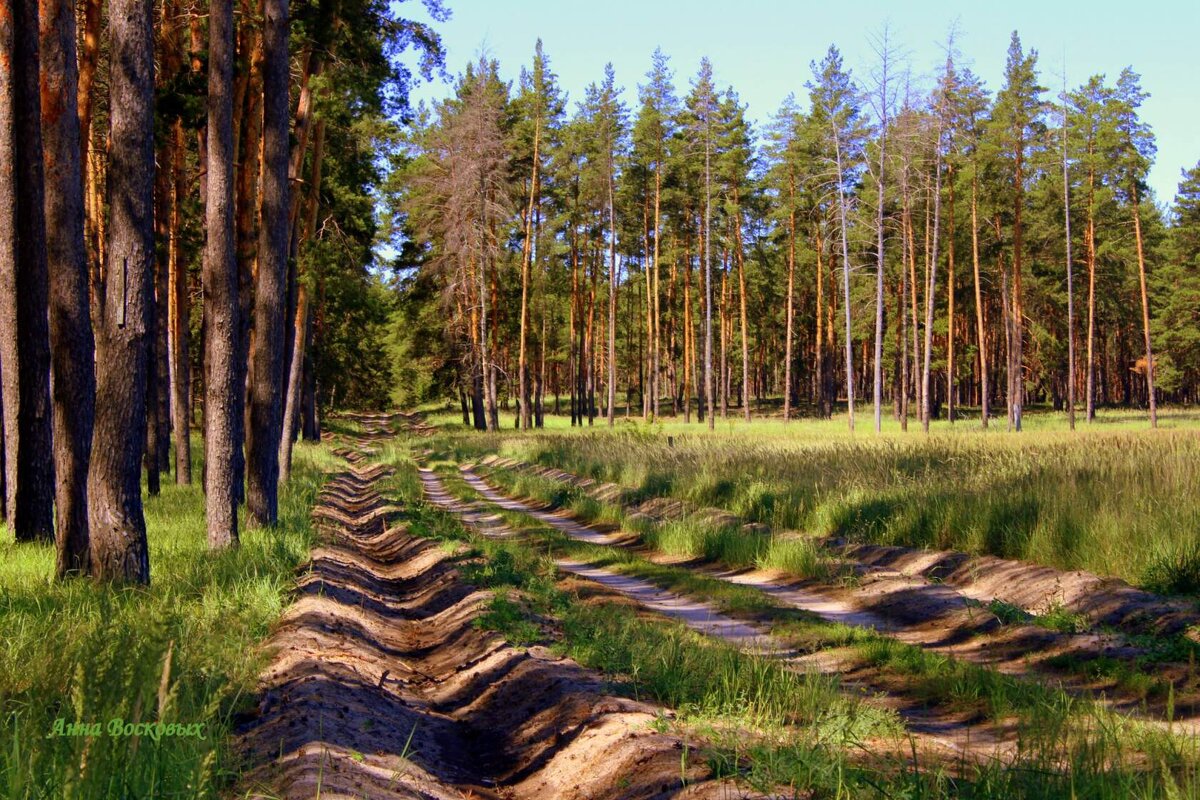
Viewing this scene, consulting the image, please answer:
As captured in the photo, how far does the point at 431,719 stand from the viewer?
6.84 meters

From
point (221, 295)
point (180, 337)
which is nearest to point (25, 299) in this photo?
point (221, 295)

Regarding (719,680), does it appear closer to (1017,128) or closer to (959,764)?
(959,764)

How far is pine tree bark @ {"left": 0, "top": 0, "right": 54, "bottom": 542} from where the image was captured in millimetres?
11914

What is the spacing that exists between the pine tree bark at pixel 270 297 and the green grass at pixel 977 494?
335 inches

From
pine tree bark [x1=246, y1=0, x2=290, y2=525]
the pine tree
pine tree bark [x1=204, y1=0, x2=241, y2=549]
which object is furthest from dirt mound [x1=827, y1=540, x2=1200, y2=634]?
the pine tree

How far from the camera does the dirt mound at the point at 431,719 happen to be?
4826mm

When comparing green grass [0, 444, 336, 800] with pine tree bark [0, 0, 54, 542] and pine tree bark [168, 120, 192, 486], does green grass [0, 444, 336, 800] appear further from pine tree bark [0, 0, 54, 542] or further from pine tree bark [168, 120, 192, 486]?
pine tree bark [168, 120, 192, 486]

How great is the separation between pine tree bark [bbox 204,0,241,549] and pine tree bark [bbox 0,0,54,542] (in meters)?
1.94

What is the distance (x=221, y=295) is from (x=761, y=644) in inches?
326

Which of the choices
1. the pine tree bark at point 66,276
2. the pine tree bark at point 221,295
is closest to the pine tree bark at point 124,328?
the pine tree bark at point 66,276

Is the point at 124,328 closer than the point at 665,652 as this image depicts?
No

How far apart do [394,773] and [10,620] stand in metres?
3.38

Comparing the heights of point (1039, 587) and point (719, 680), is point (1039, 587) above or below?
below

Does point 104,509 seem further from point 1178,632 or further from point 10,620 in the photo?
point 1178,632
